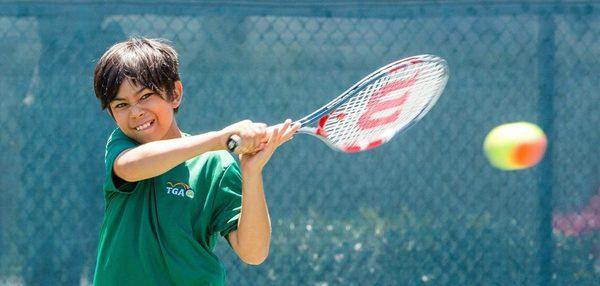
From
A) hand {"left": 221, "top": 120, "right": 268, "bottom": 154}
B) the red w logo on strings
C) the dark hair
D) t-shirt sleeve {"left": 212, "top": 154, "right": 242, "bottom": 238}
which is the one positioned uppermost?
the dark hair

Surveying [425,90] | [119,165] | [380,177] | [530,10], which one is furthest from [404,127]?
[530,10]

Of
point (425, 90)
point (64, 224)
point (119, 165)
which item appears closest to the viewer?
point (119, 165)

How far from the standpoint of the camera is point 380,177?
14.9 feet

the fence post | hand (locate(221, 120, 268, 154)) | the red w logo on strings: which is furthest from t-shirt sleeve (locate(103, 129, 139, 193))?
the fence post

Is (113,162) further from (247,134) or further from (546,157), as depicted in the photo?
(546,157)

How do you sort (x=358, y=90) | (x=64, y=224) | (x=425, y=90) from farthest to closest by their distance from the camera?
(x=64, y=224)
(x=425, y=90)
(x=358, y=90)

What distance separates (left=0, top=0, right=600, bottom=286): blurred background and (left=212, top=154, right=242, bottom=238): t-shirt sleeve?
1.77 metres

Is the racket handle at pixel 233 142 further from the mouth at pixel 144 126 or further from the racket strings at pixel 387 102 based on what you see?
the racket strings at pixel 387 102

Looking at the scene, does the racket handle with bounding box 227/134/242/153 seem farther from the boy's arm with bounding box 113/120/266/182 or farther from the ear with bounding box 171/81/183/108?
the ear with bounding box 171/81/183/108

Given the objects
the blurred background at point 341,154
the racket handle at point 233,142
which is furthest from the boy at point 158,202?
the blurred background at point 341,154

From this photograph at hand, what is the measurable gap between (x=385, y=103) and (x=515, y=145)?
1.51 m

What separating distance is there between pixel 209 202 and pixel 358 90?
543mm

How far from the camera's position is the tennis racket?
3.00 metres

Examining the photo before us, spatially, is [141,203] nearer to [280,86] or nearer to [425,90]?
[425,90]
